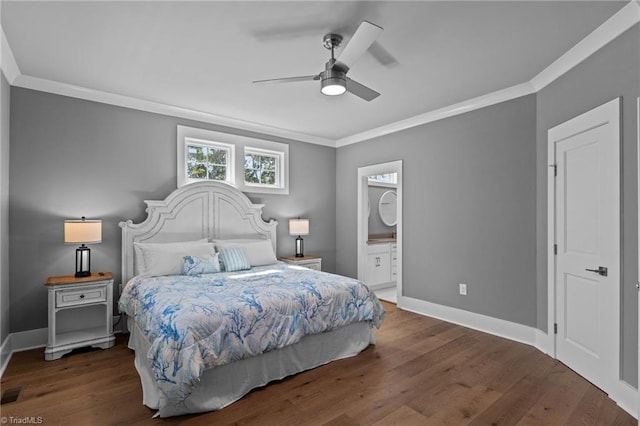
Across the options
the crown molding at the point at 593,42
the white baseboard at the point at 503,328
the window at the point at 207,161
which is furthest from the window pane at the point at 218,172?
the crown molding at the point at 593,42

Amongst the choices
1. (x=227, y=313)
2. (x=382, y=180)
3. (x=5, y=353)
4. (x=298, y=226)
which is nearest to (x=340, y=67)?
(x=227, y=313)

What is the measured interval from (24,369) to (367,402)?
2.96m

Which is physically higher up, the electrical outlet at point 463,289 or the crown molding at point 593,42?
the crown molding at point 593,42

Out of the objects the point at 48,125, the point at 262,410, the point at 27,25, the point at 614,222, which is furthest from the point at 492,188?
the point at 48,125

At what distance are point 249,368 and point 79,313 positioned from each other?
7.62ft

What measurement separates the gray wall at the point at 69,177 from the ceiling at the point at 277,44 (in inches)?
13.3

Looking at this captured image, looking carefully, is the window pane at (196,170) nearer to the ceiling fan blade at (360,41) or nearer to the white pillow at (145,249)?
the white pillow at (145,249)

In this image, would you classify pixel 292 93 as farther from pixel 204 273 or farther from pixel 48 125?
pixel 48 125

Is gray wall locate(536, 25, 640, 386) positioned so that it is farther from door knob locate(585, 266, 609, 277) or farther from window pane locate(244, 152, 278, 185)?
window pane locate(244, 152, 278, 185)

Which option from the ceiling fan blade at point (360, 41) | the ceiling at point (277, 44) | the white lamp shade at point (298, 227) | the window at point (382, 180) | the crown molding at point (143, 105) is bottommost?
the white lamp shade at point (298, 227)

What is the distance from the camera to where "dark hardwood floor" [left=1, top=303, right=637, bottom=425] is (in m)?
2.18

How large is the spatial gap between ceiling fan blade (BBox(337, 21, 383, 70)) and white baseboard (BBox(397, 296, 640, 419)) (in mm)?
2963

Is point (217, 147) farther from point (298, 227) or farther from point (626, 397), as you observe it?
point (626, 397)

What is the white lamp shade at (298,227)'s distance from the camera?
16.9 feet
